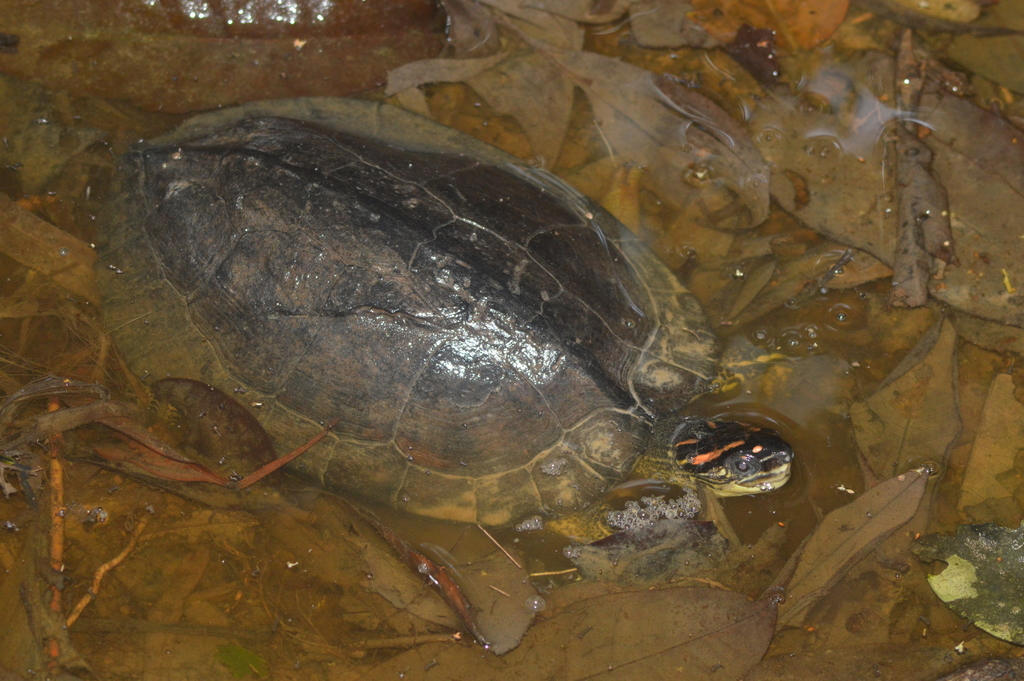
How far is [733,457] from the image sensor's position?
12.5 ft

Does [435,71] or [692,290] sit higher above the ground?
[435,71]

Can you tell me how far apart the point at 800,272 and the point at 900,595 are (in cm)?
200

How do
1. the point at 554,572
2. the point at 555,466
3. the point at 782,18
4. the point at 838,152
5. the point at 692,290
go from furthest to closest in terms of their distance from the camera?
1. the point at 782,18
2. the point at 838,152
3. the point at 692,290
4. the point at 554,572
5. the point at 555,466

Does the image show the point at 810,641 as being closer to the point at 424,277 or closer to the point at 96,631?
the point at 424,277

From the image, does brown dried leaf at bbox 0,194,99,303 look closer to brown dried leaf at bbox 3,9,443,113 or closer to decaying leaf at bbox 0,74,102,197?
decaying leaf at bbox 0,74,102,197

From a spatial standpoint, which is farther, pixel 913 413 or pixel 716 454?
pixel 913 413

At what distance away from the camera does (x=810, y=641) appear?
11.9 feet

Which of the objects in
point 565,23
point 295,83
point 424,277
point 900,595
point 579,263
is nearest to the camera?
point 424,277

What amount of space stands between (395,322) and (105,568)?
2127mm

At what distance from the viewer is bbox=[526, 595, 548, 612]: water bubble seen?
3678 mm

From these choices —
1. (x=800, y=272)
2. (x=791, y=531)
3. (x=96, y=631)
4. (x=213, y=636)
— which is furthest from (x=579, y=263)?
(x=96, y=631)

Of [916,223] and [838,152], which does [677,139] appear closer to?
[838,152]

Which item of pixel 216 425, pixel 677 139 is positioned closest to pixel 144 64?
pixel 216 425

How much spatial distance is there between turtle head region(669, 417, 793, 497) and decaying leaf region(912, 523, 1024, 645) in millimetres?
896
